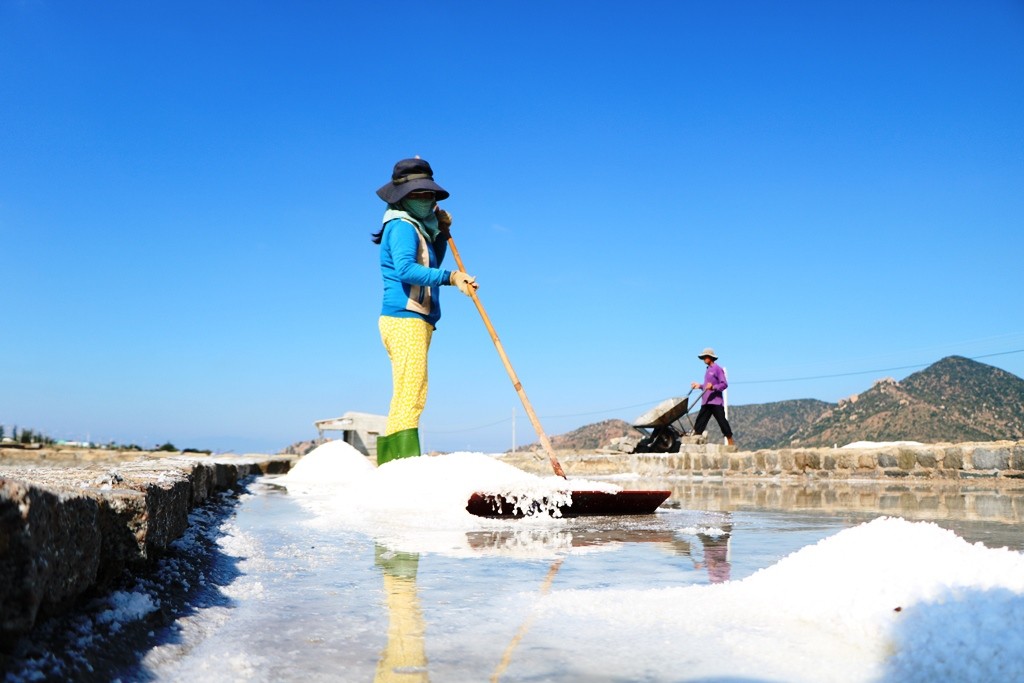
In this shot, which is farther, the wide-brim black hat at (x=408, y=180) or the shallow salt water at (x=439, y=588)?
the wide-brim black hat at (x=408, y=180)

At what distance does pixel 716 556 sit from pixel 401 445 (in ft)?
10.2

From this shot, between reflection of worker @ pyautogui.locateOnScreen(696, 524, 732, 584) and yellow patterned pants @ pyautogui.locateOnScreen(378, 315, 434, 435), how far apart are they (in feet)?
8.47

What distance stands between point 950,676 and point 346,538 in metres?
2.42

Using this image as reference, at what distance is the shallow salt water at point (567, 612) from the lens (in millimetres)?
1316

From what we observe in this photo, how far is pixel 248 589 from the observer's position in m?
2.10

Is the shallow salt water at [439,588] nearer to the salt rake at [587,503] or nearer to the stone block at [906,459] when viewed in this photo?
the salt rake at [587,503]

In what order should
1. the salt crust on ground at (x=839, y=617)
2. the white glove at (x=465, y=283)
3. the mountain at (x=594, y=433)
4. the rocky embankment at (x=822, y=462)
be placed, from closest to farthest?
the salt crust on ground at (x=839, y=617), the white glove at (x=465, y=283), the rocky embankment at (x=822, y=462), the mountain at (x=594, y=433)

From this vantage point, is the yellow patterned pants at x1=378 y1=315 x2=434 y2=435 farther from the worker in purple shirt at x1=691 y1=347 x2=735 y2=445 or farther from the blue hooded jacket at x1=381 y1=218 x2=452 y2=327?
the worker in purple shirt at x1=691 y1=347 x2=735 y2=445

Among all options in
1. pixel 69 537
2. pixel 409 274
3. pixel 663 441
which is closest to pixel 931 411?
pixel 663 441

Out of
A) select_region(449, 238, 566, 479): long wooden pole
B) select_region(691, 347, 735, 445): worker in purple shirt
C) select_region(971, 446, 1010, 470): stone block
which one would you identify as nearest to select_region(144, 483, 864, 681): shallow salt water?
select_region(449, 238, 566, 479): long wooden pole

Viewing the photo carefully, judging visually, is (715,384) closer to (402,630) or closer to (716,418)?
(716,418)

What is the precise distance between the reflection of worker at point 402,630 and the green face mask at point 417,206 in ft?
11.8

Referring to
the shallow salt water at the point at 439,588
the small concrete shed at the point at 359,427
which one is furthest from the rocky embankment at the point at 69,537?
the small concrete shed at the point at 359,427

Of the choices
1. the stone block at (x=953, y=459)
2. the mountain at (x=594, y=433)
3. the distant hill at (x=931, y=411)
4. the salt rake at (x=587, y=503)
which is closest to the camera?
the salt rake at (x=587, y=503)
